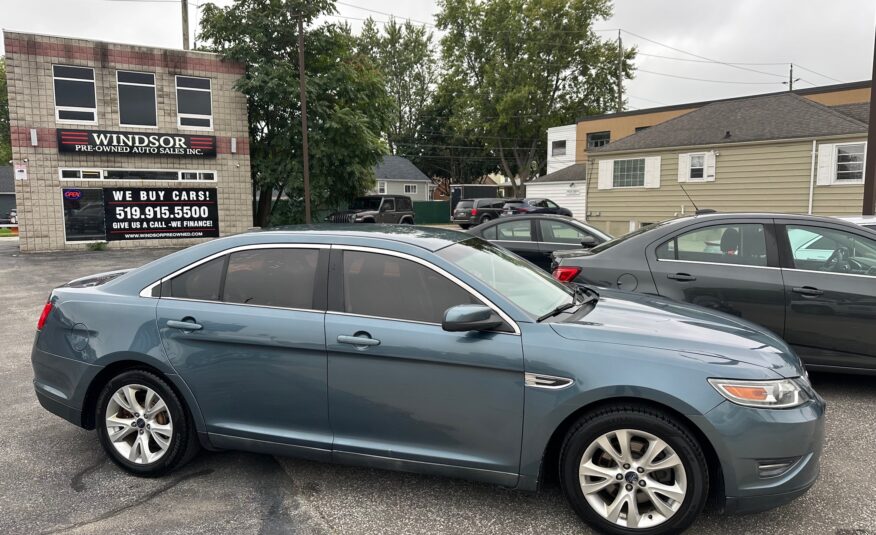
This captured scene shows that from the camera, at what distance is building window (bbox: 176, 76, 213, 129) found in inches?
851

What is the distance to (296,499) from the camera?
338cm

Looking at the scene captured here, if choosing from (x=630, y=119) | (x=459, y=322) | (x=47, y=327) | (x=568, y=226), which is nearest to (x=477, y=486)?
(x=459, y=322)

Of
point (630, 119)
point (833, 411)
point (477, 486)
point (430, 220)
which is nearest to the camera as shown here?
point (477, 486)

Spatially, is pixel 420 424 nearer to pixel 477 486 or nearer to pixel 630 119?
pixel 477 486

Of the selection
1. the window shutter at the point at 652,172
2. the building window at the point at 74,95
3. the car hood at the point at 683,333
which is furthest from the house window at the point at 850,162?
the building window at the point at 74,95

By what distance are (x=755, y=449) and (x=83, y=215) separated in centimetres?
2227

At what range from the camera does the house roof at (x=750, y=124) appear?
1767 centimetres

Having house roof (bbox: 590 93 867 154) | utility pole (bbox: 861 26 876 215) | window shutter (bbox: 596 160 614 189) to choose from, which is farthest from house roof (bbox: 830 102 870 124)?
utility pole (bbox: 861 26 876 215)

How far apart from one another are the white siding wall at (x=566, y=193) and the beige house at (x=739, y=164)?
9184 millimetres

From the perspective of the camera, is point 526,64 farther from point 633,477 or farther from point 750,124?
point 633,477

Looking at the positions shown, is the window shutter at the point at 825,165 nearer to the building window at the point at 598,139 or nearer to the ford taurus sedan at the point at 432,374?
the ford taurus sedan at the point at 432,374

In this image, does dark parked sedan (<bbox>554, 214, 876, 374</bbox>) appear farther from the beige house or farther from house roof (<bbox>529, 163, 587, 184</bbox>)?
house roof (<bbox>529, 163, 587, 184</bbox>)

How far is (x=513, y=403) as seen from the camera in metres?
2.99

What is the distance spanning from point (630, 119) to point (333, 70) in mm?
19277
